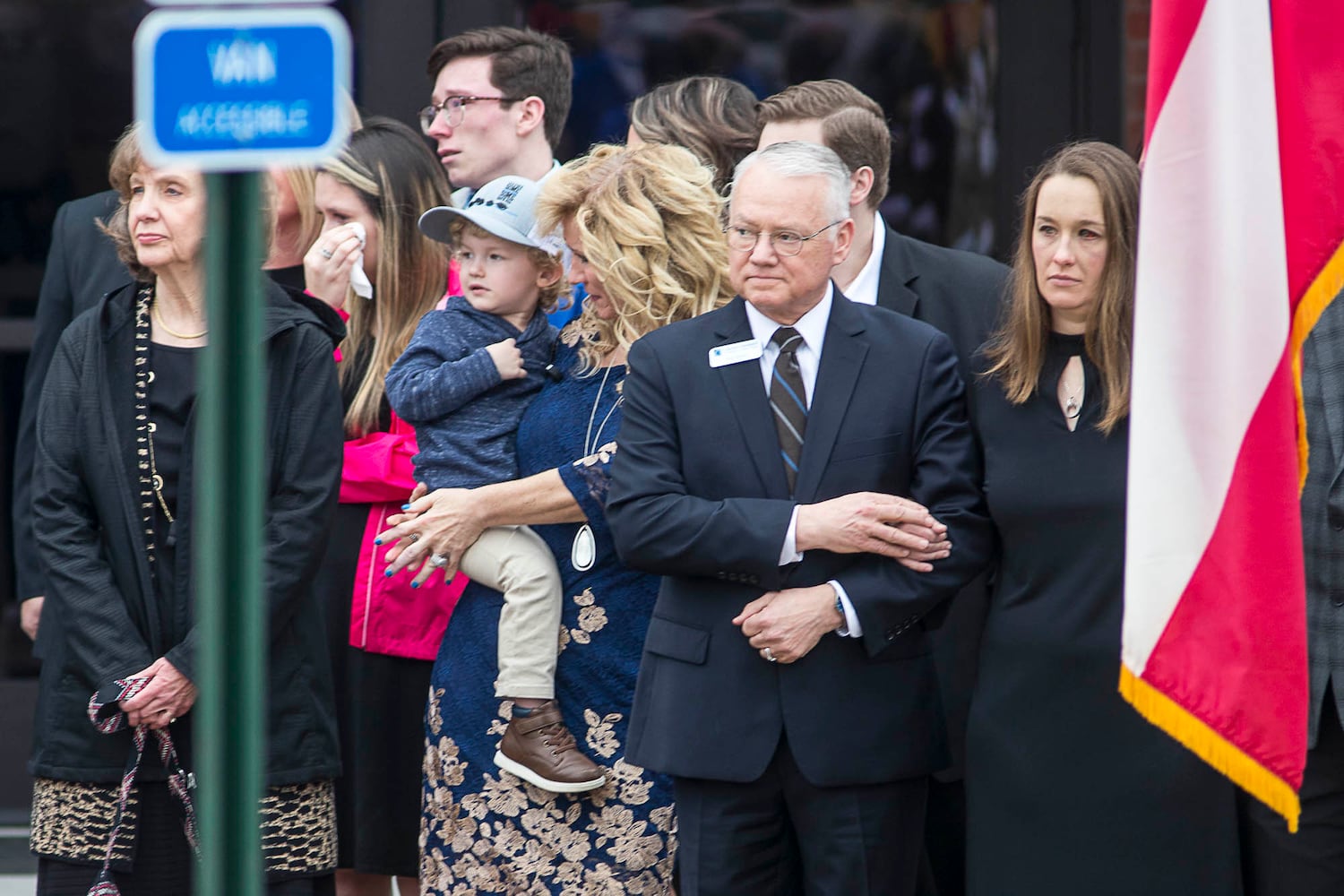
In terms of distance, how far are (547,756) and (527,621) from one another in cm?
30

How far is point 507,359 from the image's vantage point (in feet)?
13.8

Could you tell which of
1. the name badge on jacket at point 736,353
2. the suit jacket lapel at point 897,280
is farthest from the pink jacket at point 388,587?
the suit jacket lapel at point 897,280

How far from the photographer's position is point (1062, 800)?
12.3 feet

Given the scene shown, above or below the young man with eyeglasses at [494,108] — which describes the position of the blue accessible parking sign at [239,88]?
below

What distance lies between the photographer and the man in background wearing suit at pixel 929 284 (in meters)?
4.28

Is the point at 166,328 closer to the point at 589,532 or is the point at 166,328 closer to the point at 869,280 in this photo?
the point at 589,532

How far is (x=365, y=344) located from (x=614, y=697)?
1.33 metres

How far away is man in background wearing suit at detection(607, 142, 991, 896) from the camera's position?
12.0ft

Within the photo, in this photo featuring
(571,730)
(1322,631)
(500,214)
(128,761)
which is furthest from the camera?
(500,214)

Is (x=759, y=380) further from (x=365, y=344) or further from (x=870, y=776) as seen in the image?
(x=365, y=344)

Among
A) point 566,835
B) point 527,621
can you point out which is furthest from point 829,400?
point 566,835

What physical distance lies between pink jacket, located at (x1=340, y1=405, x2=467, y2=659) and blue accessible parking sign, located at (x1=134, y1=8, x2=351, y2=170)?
2.43m

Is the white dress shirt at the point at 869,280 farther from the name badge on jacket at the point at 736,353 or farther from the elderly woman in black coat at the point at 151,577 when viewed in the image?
the elderly woman in black coat at the point at 151,577

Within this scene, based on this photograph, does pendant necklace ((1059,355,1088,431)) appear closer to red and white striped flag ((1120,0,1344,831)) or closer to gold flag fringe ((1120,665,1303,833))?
red and white striped flag ((1120,0,1344,831))
